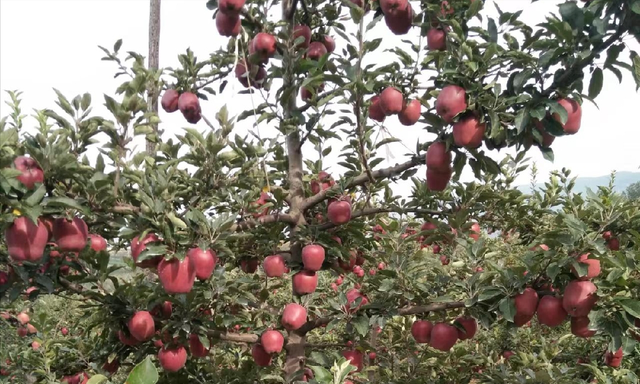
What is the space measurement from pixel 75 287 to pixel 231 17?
1.25 m

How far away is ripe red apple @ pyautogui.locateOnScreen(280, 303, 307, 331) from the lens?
227 cm

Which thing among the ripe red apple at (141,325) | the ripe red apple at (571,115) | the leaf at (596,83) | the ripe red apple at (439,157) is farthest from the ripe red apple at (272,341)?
the leaf at (596,83)

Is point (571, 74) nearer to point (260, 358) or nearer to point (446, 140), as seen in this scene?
point (446, 140)

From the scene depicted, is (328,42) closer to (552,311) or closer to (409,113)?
(409,113)

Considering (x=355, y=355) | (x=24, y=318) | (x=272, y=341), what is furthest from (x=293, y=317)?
(x=24, y=318)

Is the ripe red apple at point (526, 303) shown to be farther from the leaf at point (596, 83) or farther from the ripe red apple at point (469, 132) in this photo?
the leaf at point (596, 83)

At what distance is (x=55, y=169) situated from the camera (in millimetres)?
1521

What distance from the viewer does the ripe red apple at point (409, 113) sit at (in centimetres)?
192

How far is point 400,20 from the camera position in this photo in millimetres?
1931

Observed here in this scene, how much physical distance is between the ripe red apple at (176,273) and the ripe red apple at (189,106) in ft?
2.93

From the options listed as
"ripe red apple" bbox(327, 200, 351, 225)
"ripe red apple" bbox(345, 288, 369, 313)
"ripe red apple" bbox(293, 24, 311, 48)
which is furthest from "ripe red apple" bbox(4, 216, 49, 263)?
"ripe red apple" bbox(293, 24, 311, 48)

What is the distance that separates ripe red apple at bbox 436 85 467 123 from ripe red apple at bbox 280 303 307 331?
1132mm

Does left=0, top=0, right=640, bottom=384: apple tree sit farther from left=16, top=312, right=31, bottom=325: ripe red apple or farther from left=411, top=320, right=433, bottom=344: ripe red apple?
left=16, top=312, right=31, bottom=325: ripe red apple

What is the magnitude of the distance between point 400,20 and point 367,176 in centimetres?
64
